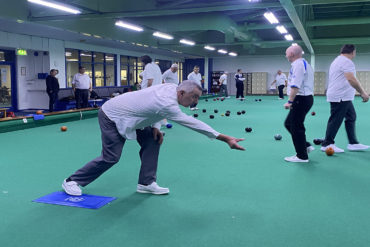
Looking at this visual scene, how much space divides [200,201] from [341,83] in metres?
2.90

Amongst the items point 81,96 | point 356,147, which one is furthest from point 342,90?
point 81,96

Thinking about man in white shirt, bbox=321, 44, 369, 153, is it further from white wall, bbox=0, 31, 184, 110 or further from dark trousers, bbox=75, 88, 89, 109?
white wall, bbox=0, 31, 184, 110

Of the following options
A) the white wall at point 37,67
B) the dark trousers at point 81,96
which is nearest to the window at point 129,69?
the white wall at point 37,67

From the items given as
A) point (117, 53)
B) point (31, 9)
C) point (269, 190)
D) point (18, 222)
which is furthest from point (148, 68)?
point (117, 53)

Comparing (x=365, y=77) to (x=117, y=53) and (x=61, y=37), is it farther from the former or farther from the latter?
(x=61, y=37)

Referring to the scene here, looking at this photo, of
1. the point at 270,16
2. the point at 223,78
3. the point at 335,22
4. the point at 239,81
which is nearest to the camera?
the point at 270,16

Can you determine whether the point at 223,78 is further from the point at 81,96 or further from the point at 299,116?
the point at 299,116

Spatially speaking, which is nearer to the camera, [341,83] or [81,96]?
[341,83]

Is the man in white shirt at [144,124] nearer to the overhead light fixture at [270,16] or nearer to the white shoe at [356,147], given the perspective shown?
the white shoe at [356,147]

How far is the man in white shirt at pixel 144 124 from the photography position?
2.69 meters

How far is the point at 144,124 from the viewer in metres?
2.97

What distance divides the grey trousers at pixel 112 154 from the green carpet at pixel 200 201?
0.80 feet

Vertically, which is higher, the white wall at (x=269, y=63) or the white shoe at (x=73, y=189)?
the white wall at (x=269, y=63)

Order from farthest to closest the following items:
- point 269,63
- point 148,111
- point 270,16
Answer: point 269,63 → point 270,16 → point 148,111
